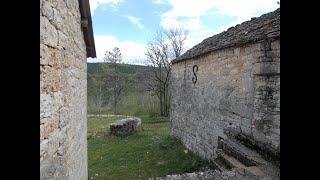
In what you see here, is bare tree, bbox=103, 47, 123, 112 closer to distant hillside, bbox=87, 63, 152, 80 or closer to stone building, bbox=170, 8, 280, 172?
distant hillside, bbox=87, 63, 152, 80

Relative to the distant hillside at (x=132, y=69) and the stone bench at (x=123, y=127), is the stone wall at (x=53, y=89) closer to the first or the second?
the stone bench at (x=123, y=127)

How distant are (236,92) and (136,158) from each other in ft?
16.5

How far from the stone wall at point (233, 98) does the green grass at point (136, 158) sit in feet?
2.47

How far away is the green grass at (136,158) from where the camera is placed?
805 cm

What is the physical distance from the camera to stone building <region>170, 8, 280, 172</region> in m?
5.40

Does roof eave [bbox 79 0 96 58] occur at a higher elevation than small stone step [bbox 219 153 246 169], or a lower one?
higher

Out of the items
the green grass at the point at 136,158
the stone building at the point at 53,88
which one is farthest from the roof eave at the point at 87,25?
the green grass at the point at 136,158

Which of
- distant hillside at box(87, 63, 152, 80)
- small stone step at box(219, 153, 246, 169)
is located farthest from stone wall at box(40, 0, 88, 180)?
distant hillside at box(87, 63, 152, 80)

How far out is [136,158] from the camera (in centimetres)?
962

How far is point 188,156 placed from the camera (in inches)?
373

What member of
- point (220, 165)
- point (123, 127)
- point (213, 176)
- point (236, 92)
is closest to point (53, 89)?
point (213, 176)

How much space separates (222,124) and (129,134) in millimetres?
7463

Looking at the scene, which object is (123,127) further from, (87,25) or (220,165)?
(87,25)
